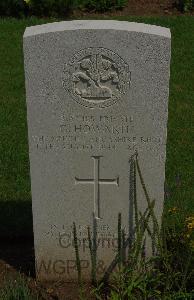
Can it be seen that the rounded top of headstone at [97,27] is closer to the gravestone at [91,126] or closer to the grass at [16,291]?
the gravestone at [91,126]

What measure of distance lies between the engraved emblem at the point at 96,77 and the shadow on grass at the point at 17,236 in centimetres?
145

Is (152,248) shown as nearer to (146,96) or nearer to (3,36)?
(146,96)

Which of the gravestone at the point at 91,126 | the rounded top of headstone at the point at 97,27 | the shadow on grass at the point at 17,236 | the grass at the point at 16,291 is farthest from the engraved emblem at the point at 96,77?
the shadow on grass at the point at 17,236

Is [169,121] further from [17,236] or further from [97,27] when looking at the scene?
[97,27]

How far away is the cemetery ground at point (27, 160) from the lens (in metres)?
4.88

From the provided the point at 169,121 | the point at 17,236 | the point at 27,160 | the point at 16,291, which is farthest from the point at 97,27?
the point at 169,121

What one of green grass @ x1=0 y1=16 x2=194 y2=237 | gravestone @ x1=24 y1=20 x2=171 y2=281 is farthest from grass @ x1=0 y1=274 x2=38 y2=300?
green grass @ x1=0 y1=16 x2=194 y2=237

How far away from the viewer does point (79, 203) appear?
4.56 meters

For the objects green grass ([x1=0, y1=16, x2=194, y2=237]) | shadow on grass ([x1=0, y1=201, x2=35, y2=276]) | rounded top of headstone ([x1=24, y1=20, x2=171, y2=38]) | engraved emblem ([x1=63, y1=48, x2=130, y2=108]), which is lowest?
shadow on grass ([x1=0, y1=201, x2=35, y2=276])

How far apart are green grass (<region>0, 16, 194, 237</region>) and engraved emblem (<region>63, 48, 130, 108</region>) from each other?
1748 millimetres

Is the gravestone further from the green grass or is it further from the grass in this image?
the green grass

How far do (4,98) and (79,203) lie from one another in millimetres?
3628

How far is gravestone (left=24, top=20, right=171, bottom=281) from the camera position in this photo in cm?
407

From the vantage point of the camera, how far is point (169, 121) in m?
7.41
